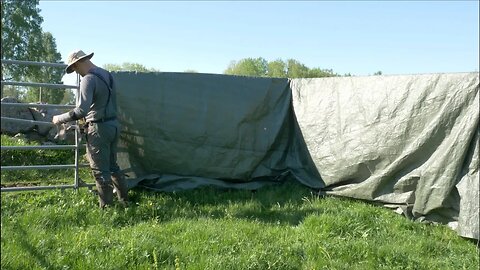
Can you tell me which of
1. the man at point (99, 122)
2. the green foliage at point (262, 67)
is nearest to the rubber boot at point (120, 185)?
the man at point (99, 122)

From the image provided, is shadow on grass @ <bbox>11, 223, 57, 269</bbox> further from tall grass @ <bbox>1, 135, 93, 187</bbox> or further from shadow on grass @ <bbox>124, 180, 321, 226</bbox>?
tall grass @ <bbox>1, 135, 93, 187</bbox>

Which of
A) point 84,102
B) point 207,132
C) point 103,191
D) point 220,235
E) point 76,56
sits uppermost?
point 76,56

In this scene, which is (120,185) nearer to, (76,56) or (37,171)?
(76,56)

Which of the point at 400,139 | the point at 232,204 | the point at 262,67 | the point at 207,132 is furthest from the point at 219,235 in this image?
the point at 262,67

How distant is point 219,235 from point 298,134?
128 inches

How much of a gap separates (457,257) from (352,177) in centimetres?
228

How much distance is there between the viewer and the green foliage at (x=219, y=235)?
405cm

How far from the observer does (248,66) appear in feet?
107

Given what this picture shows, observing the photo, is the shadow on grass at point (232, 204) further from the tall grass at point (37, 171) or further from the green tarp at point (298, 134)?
the tall grass at point (37, 171)

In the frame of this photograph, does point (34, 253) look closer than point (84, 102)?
Yes

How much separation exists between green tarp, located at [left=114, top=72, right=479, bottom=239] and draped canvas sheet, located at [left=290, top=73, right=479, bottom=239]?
0.6 inches

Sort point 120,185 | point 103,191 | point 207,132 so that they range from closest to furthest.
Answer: point 103,191
point 120,185
point 207,132

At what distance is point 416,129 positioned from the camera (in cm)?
607

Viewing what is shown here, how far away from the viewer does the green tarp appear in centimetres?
594
